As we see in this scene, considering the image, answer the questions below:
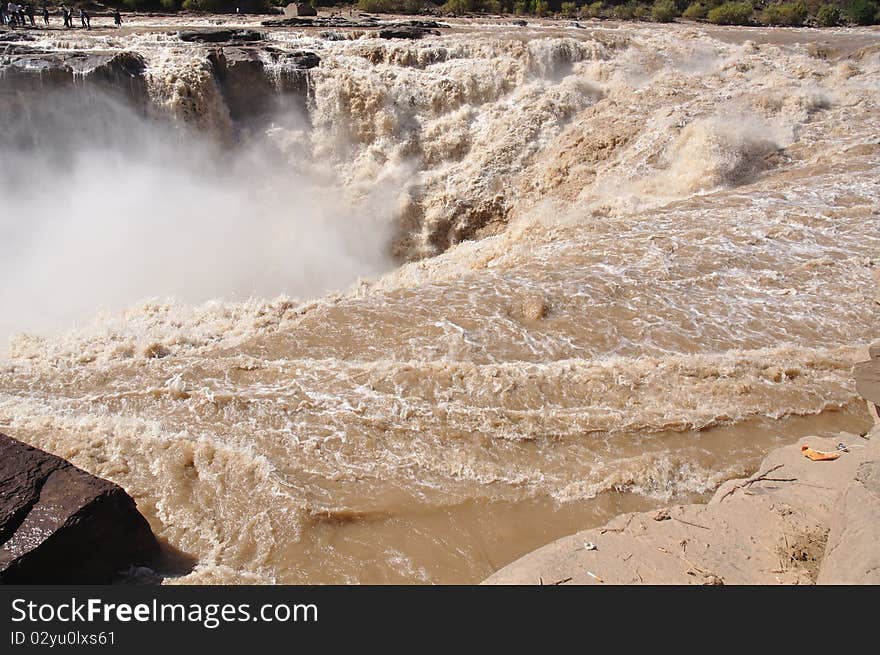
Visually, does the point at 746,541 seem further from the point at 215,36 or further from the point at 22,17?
the point at 22,17

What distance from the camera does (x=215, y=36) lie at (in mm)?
12586

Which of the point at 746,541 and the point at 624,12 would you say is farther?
the point at 624,12

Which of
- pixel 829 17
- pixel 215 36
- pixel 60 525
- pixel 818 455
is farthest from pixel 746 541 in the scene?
pixel 829 17

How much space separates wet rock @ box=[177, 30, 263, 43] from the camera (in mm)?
12469

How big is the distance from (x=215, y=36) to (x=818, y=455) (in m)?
13.8

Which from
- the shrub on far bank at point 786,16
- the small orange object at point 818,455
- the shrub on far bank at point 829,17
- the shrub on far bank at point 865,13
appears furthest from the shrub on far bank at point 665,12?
the small orange object at point 818,455

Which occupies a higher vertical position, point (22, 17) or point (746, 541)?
point (22, 17)

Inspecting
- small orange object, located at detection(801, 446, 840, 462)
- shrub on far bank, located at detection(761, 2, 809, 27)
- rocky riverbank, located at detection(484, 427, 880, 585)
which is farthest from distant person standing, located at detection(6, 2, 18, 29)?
shrub on far bank, located at detection(761, 2, 809, 27)

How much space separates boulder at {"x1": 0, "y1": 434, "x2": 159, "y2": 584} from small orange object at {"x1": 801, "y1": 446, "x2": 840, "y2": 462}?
4681mm

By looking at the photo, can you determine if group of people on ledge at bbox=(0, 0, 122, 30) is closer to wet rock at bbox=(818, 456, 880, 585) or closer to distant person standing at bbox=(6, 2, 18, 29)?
distant person standing at bbox=(6, 2, 18, 29)

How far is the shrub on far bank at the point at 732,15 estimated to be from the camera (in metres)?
19.0

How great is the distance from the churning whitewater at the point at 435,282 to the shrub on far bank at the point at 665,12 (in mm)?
5508

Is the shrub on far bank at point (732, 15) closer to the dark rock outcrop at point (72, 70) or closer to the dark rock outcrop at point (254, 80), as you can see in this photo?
the dark rock outcrop at point (254, 80)

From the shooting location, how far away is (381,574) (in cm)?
355
